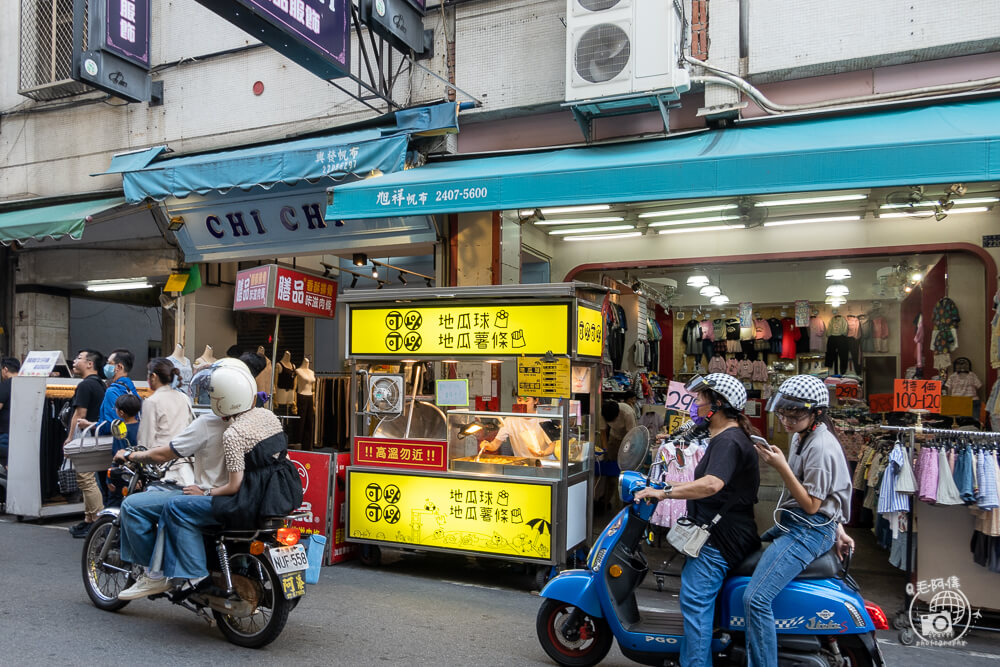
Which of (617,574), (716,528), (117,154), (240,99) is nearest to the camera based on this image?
(716,528)

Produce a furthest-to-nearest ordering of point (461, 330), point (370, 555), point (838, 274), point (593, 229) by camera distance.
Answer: point (838, 274)
point (593, 229)
point (370, 555)
point (461, 330)

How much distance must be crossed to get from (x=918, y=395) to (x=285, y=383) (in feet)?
26.8

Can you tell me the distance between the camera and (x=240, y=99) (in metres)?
11.0

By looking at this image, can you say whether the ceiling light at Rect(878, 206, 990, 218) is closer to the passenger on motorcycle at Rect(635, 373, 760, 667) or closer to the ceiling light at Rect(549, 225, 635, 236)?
the ceiling light at Rect(549, 225, 635, 236)

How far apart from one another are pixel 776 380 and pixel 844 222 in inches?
123

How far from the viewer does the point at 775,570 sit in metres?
4.05

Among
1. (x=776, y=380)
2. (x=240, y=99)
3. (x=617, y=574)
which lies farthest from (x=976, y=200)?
(x=240, y=99)

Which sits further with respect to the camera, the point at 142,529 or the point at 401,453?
the point at 401,453

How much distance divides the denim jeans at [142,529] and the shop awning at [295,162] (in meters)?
5.07

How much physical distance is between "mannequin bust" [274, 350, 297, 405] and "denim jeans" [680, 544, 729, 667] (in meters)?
8.03

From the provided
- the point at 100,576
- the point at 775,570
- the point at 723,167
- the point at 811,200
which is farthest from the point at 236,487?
the point at 811,200

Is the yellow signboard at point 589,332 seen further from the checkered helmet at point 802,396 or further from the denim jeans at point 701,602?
the denim jeans at point 701,602

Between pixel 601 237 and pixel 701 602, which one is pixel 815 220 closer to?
pixel 601 237

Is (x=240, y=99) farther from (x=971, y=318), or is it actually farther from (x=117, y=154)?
(x=971, y=318)
